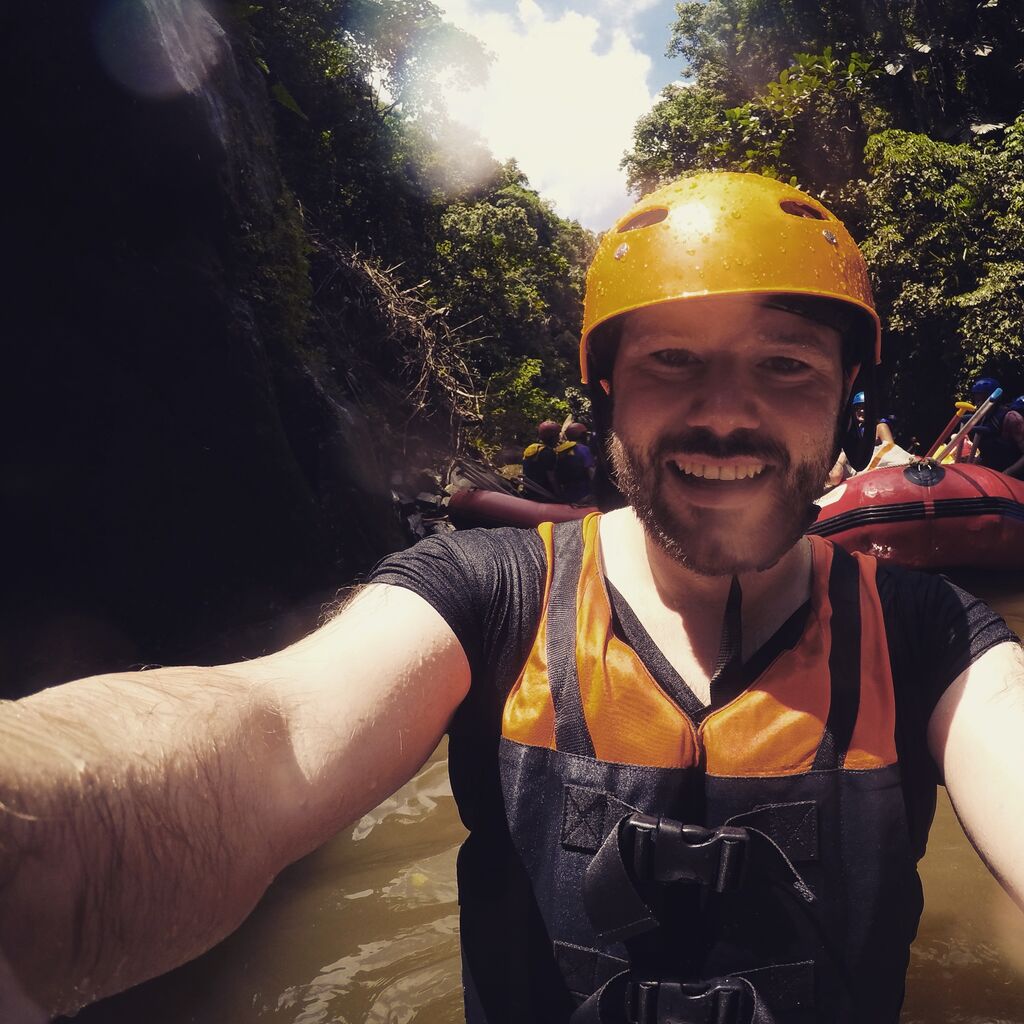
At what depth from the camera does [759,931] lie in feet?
4.25

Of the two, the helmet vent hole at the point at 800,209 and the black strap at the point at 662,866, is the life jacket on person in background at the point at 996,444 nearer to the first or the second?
the helmet vent hole at the point at 800,209

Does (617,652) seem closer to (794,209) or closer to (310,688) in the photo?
(310,688)

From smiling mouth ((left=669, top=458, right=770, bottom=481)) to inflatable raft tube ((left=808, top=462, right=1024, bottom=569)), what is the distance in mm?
6032

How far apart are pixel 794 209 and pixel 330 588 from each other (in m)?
6.02

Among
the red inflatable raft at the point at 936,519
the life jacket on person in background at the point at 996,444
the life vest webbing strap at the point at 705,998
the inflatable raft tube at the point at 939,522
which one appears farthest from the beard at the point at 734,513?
the life jacket on person in background at the point at 996,444

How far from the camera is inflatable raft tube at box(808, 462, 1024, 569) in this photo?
690 cm

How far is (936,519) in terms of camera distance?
6930mm

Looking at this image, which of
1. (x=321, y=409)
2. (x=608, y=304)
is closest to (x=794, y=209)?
(x=608, y=304)

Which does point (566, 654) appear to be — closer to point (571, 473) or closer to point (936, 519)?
point (936, 519)

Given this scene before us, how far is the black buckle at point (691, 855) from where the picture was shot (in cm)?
127

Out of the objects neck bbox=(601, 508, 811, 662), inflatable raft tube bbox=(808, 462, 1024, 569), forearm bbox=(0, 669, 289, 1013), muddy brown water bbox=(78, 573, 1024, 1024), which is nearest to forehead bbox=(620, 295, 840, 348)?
neck bbox=(601, 508, 811, 662)

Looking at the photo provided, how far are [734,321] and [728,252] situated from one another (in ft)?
0.51

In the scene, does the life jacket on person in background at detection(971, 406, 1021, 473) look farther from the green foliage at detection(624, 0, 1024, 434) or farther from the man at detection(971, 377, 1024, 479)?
the green foliage at detection(624, 0, 1024, 434)

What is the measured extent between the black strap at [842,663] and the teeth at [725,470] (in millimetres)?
279
